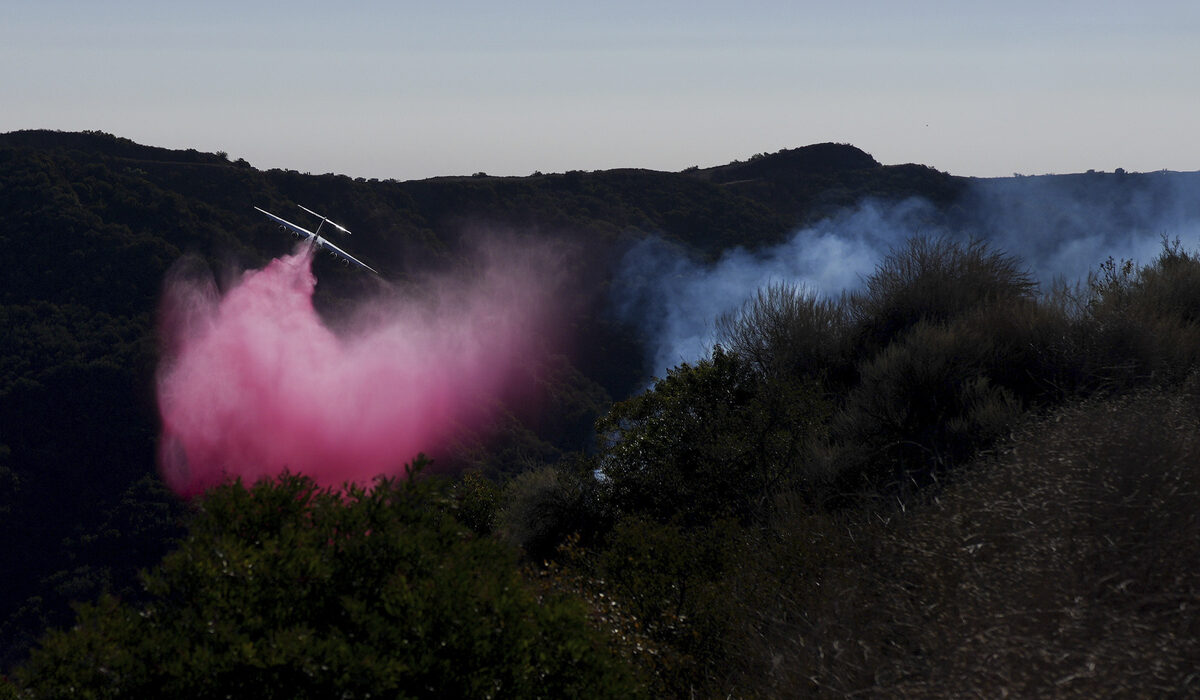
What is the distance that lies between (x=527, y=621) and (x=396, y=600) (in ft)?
3.76

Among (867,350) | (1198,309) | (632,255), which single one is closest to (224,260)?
(632,255)

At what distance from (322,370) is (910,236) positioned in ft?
188

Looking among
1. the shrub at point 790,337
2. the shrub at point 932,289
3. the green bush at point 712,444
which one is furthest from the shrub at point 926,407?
the shrub at point 790,337

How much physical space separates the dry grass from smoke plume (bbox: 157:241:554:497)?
157 feet

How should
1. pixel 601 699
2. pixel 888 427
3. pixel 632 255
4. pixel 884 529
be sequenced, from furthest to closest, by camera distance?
pixel 632 255
pixel 888 427
pixel 884 529
pixel 601 699

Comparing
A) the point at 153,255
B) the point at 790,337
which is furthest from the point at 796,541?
the point at 153,255

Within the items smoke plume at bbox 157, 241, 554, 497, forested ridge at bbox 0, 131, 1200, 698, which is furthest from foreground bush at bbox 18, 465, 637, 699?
smoke plume at bbox 157, 241, 554, 497

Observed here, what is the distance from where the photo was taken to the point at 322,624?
7949 mm

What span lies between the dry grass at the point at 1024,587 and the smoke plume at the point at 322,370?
157 ft

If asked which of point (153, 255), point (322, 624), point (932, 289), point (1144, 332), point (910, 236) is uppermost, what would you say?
point (910, 236)

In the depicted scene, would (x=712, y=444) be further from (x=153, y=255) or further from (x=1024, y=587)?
(x=153, y=255)

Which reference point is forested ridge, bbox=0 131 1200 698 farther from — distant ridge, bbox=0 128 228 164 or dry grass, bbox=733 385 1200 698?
distant ridge, bbox=0 128 228 164

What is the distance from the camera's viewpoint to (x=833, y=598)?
Answer: 10.8 meters

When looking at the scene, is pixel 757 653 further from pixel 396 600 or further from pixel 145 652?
pixel 145 652
